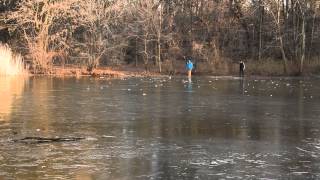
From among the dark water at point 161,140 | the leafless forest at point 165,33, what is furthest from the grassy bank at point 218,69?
the dark water at point 161,140

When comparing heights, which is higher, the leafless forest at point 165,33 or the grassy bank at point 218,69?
the leafless forest at point 165,33

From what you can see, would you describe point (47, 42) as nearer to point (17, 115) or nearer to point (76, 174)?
point (17, 115)

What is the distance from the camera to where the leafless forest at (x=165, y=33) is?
173 feet

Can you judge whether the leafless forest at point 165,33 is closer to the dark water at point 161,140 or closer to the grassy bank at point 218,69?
the grassy bank at point 218,69

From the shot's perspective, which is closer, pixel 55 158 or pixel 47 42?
pixel 55 158

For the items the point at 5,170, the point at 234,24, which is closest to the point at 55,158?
the point at 5,170

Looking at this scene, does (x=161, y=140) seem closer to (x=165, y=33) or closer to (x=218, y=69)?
(x=218, y=69)

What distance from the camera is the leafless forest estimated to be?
173 ft

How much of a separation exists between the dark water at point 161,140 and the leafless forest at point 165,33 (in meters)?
30.9

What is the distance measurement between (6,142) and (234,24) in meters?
54.6

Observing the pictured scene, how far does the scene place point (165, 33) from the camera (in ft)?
205

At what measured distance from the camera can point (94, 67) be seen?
52.9m

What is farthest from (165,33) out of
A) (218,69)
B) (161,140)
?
(161,140)

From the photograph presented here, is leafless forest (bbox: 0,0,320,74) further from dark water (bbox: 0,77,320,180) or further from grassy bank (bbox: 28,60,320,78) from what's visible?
dark water (bbox: 0,77,320,180)
